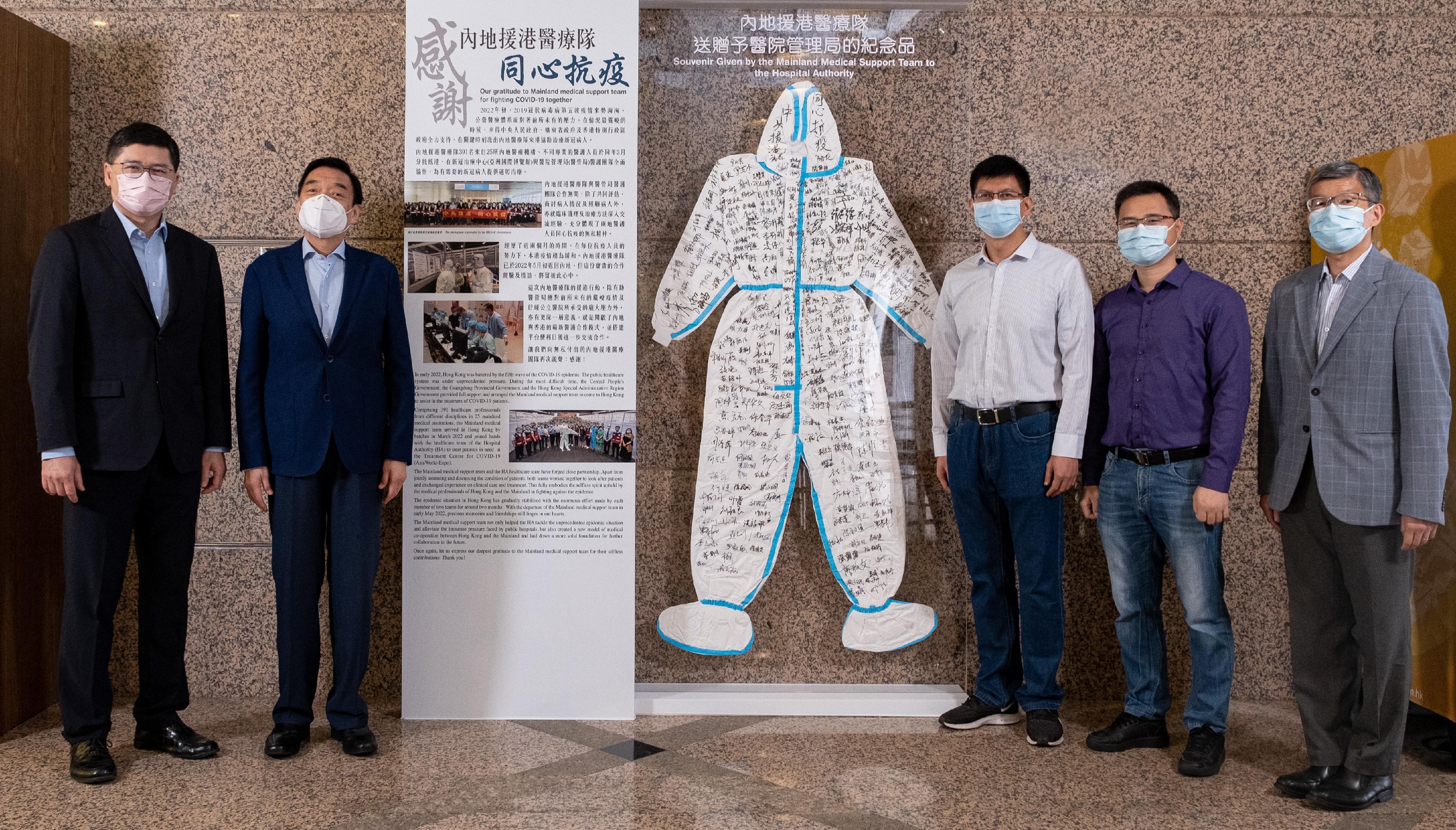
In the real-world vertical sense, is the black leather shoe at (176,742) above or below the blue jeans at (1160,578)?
below

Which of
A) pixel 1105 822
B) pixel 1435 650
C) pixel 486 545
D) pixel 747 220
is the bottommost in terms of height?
pixel 1105 822

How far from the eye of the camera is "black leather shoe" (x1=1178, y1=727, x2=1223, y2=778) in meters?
2.63

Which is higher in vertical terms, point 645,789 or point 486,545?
point 486,545

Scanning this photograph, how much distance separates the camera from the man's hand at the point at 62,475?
8.25 ft

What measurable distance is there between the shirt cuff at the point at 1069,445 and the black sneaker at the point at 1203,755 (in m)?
0.83

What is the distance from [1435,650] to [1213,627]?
0.70m

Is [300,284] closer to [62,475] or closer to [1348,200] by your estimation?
[62,475]

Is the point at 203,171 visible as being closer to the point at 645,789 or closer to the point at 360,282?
the point at 360,282

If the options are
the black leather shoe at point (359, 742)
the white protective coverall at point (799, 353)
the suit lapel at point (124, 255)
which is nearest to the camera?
the suit lapel at point (124, 255)

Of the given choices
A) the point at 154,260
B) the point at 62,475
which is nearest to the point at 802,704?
the point at 62,475

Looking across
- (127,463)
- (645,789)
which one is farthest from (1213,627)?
(127,463)

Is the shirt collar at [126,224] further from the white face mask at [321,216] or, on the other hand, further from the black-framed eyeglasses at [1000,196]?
the black-framed eyeglasses at [1000,196]

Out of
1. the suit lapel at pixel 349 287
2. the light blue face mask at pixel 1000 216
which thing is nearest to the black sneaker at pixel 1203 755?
the light blue face mask at pixel 1000 216

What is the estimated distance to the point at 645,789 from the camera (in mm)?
2500
